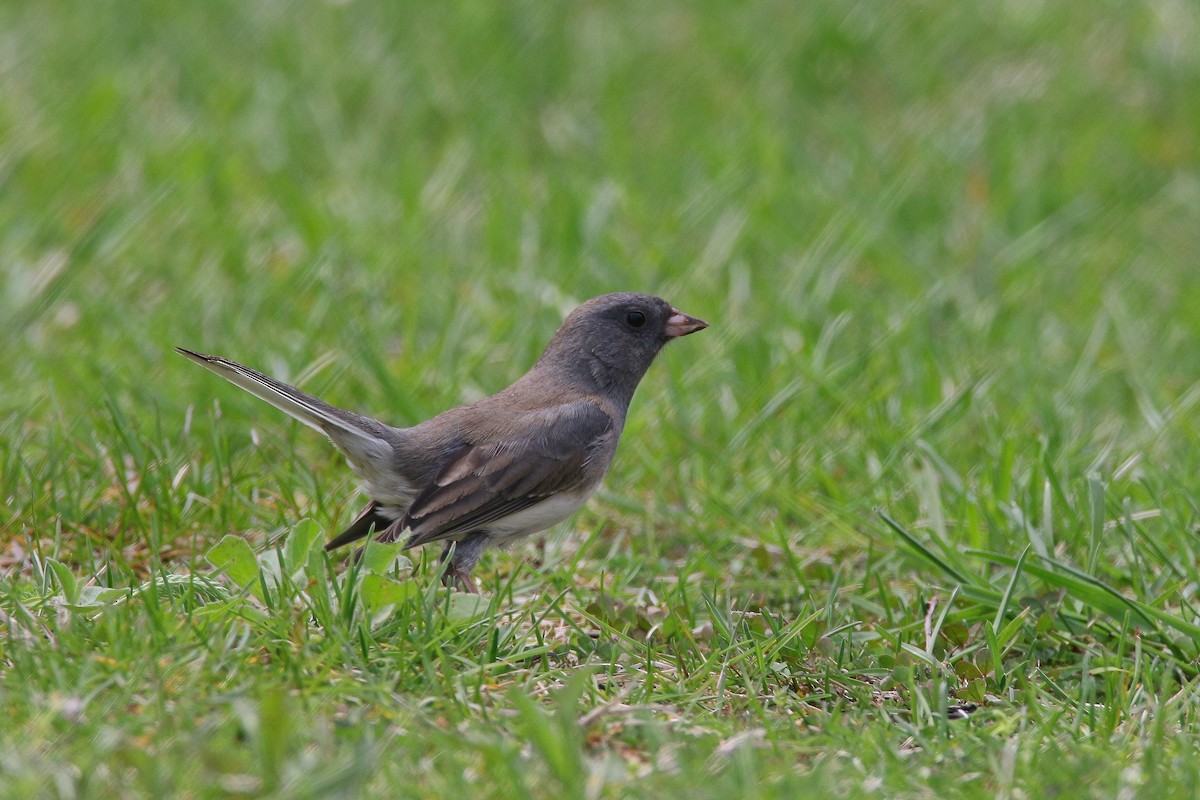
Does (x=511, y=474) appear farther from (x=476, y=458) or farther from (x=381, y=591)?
(x=381, y=591)

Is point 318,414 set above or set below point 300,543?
above

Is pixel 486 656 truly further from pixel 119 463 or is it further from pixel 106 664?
pixel 119 463

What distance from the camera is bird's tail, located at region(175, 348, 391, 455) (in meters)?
3.64

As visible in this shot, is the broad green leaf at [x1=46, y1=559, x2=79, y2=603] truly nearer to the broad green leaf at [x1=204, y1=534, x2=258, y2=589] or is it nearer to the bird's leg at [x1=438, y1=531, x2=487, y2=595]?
the broad green leaf at [x1=204, y1=534, x2=258, y2=589]

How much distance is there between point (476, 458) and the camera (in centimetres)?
407

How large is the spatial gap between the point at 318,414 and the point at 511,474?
0.58 metres

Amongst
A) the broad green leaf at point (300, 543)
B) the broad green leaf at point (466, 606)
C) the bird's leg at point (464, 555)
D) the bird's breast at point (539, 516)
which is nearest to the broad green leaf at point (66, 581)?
the broad green leaf at point (300, 543)

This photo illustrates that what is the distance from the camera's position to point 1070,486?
423cm

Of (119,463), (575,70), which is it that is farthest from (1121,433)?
(575,70)

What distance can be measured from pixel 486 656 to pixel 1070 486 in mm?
1938

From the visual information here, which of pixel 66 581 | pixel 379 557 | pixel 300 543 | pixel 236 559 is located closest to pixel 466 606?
pixel 379 557

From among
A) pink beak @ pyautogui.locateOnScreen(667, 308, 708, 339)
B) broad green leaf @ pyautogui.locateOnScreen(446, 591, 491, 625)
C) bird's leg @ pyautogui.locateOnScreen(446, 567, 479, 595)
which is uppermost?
pink beak @ pyautogui.locateOnScreen(667, 308, 708, 339)

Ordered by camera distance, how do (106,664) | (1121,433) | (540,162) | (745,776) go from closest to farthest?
(745,776)
(106,664)
(1121,433)
(540,162)

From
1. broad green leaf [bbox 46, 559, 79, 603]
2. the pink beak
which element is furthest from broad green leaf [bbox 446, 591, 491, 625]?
the pink beak
